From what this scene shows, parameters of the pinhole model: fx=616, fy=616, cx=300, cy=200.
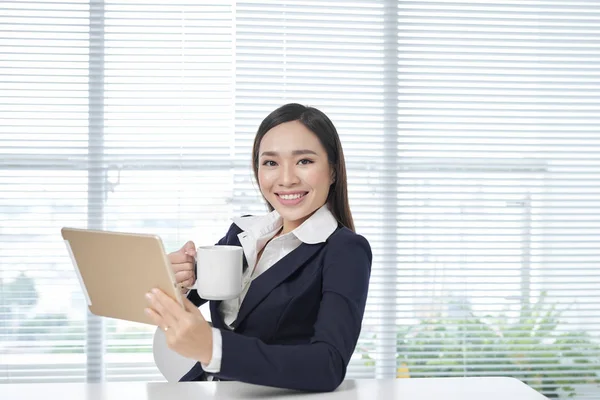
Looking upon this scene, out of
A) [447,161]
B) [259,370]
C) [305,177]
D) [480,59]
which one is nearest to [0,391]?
[259,370]

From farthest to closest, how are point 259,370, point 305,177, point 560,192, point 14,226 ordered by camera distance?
point 560,192 < point 14,226 < point 305,177 < point 259,370

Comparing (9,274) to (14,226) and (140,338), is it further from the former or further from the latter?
(140,338)

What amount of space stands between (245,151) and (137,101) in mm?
512

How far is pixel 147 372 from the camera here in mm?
2680

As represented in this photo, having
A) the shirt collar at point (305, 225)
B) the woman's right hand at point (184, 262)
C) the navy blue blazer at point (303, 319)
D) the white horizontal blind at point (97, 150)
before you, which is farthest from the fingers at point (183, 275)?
the white horizontal blind at point (97, 150)

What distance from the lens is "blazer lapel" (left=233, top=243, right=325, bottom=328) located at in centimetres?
145

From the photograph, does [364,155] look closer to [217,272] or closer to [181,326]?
[217,272]

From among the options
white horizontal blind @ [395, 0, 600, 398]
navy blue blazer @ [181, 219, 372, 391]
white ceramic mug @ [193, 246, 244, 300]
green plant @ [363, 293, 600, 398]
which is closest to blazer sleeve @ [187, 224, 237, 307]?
navy blue blazer @ [181, 219, 372, 391]

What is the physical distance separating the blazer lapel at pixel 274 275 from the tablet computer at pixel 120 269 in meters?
0.33

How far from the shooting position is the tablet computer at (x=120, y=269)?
1071 millimetres

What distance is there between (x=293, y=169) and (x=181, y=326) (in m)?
0.55

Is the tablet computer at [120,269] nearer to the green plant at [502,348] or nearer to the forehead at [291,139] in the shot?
the forehead at [291,139]

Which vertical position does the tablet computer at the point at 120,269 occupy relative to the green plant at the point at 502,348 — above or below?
above

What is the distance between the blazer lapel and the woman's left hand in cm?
34
